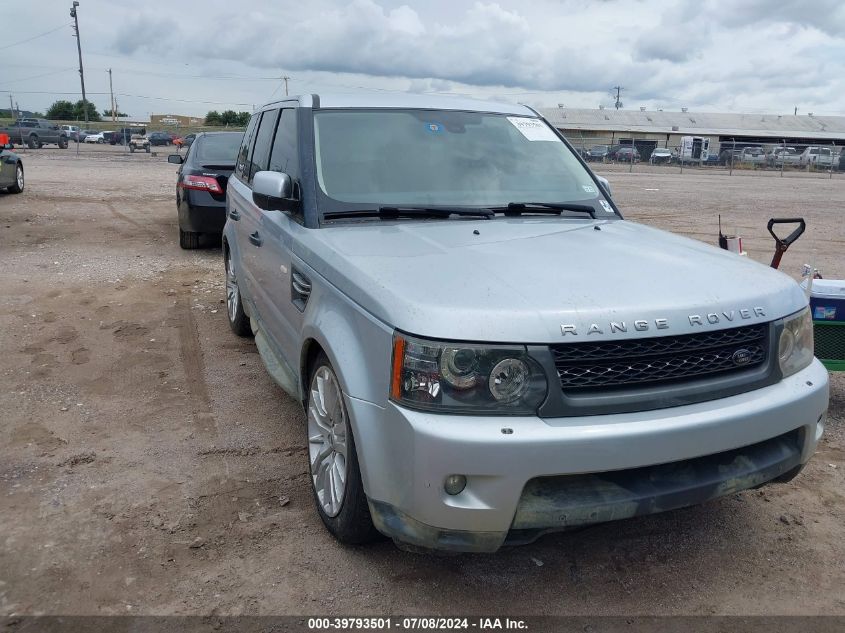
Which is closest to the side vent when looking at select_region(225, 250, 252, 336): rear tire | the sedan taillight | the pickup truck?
select_region(225, 250, 252, 336): rear tire

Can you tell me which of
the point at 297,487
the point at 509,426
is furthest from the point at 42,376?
the point at 509,426

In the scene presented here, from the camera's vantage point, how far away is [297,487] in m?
3.73

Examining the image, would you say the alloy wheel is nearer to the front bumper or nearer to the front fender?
the front fender

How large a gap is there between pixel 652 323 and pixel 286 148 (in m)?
2.52

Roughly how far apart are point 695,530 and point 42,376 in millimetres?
4435

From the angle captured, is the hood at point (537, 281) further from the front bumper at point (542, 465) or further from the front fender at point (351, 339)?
the front bumper at point (542, 465)

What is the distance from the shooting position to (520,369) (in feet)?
8.07

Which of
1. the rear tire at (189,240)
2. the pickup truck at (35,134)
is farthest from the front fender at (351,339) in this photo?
the pickup truck at (35,134)

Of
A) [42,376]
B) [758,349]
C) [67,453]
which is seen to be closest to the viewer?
[758,349]

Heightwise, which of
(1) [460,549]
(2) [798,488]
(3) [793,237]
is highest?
(3) [793,237]

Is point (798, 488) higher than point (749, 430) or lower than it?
lower

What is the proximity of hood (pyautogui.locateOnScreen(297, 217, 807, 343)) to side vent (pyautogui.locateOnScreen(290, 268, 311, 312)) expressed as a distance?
0.12m

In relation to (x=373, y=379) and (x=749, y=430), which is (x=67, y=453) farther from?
(x=749, y=430)

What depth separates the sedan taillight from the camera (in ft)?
31.1
